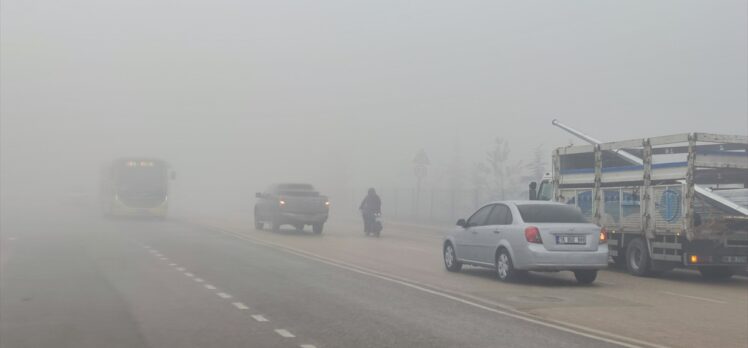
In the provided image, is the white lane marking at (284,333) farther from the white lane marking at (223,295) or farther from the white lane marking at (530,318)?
the white lane marking at (223,295)

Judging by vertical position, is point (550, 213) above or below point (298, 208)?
below

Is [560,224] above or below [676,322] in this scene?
above

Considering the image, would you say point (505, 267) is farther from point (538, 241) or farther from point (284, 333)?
point (284, 333)

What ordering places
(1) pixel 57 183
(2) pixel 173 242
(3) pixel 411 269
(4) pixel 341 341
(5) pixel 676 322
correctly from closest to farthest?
(4) pixel 341 341 < (5) pixel 676 322 < (3) pixel 411 269 < (2) pixel 173 242 < (1) pixel 57 183

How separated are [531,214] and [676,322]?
483 cm

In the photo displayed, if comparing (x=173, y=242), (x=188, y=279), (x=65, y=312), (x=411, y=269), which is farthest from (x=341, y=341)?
(x=173, y=242)

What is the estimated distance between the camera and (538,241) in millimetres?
14703

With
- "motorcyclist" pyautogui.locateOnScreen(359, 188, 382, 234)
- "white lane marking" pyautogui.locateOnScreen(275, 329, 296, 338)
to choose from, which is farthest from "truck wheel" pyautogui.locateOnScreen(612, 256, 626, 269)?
"motorcyclist" pyautogui.locateOnScreen(359, 188, 382, 234)

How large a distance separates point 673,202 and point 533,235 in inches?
131

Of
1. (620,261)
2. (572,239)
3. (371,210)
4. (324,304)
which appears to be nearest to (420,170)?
(371,210)

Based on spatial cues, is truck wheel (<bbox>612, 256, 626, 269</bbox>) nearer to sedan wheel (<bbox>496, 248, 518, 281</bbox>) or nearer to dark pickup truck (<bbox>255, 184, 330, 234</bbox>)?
sedan wheel (<bbox>496, 248, 518, 281</bbox>)

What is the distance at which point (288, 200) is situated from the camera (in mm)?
30328

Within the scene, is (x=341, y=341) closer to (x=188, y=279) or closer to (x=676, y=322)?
(x=676, y=322)

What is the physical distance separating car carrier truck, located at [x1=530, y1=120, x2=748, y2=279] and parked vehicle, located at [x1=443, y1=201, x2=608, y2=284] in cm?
184
